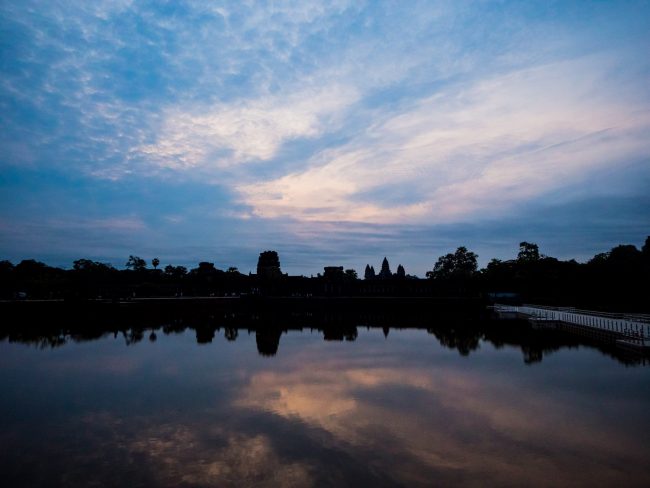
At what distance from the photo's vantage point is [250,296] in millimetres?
61344

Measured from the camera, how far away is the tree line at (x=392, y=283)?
158 ft

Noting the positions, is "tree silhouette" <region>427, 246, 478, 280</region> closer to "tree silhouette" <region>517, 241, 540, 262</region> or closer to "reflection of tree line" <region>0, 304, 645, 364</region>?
"tree silhouette" <region>517, 241, 540, 262</region>

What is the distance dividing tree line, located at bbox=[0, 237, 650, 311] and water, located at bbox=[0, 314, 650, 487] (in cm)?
3043

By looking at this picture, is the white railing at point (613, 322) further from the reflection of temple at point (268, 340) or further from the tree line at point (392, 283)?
the reflection of temple at point (268, 340)

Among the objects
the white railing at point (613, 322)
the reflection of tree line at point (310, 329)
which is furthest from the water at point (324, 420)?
the reflection of tree line at point (310, 329)

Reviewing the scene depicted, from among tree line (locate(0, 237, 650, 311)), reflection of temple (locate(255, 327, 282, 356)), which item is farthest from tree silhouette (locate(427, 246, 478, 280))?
reflection of temple (locate(255, 327, 282, 356))

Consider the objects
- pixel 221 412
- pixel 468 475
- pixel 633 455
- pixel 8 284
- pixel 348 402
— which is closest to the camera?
pixel 468 475

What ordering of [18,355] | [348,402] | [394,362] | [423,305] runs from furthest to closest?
[423,305], [18,355], [394,362], [348,402]

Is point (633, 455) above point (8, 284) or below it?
below

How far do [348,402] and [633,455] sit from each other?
7677 mm

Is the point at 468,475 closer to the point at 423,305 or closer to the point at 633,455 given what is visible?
the point at 633,455

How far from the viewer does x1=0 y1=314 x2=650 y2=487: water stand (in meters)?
9.13

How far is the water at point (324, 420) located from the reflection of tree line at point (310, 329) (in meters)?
3.36

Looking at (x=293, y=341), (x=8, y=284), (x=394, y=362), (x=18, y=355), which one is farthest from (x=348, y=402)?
(x=8, y=284)
